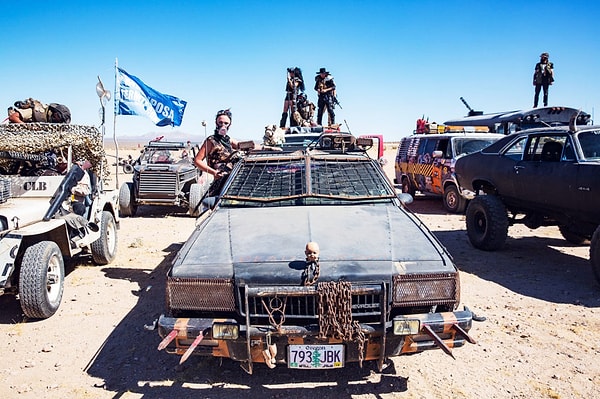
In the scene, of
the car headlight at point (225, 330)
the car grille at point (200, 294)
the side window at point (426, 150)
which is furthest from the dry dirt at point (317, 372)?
the side window at point (426, 150)

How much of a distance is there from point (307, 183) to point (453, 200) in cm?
730

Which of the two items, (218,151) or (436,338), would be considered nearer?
(436,338)

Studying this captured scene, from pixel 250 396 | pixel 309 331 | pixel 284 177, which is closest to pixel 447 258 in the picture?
pixel 309 331

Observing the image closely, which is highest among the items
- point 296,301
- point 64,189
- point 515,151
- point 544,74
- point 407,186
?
point 544,74

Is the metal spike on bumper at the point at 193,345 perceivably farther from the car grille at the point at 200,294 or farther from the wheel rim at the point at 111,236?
the wheel rim at the point at 111,236

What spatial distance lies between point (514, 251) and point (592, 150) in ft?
7.05

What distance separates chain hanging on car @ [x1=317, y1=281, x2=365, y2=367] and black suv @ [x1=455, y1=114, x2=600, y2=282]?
3848mm

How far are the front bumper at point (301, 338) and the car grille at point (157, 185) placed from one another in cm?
835

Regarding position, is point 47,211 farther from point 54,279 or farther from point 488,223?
point 488,223

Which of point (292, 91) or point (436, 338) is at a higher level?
point (292, 91)

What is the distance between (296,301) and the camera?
3.12m

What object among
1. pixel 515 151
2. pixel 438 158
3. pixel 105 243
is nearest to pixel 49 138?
pixel 105 243

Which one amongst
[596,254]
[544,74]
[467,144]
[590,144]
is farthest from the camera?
[544,74]

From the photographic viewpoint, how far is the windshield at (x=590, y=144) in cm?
591
